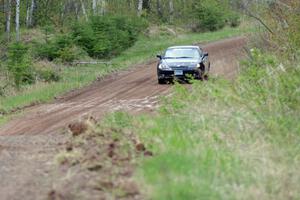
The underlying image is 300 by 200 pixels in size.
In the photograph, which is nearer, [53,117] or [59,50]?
[53,117]

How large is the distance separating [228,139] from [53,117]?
1028 centimetres

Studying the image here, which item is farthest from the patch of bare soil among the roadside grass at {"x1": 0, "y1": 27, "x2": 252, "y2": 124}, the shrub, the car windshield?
the shrub

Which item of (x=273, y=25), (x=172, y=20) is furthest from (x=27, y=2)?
(x=273, y=25)

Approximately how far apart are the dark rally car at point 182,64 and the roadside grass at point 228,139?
11251 mm

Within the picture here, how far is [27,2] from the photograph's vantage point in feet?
157

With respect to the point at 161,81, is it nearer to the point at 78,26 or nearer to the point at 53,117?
the point at 53,117

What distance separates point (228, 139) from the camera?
10.1m

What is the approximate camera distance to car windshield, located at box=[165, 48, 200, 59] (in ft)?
87.5

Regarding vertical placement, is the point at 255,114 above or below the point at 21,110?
above

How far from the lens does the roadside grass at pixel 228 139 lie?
24.2ft

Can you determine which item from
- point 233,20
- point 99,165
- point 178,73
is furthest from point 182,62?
point 233,20

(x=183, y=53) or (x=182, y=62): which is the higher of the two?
(x=183, y=53)

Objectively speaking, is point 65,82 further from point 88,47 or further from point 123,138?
point 123,138

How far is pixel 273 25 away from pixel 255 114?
362 inches
